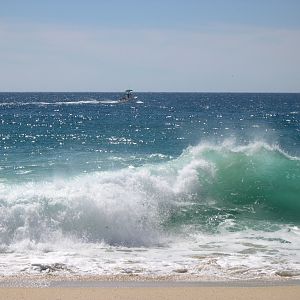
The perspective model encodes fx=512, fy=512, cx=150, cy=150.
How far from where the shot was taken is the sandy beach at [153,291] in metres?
7.82

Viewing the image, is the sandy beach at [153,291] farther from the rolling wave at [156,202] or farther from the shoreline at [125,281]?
the rolling wave at [156,202]

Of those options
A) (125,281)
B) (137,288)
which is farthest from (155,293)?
(125,281)

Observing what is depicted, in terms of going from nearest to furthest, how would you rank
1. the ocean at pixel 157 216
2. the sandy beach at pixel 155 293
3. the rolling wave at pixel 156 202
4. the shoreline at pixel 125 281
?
the sandy beach at pixel 155 293 < the shoreline at pixel 125 281 < the ocean at pixel 157 216 < the rolling wave at pixel 156 202

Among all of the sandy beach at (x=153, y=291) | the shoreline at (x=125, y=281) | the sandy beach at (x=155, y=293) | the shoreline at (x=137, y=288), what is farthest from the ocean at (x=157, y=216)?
the sandy beach at (x=155, y=293)

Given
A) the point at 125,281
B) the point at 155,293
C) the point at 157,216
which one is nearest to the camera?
the point at 155,293

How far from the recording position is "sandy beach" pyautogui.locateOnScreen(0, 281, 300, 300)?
7.82m

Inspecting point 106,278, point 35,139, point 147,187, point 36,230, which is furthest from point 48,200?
point 35,139

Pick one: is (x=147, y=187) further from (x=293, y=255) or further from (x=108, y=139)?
(x=108, y=139)

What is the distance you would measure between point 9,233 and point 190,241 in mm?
4233

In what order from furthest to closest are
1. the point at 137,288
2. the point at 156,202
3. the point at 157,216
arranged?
the point at 156,202 < the point at 157,216 < the point at 137,288

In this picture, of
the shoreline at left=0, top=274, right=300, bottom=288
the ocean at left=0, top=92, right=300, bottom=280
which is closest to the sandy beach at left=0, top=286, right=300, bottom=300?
the shoreline at left=0, top=274, right=300, bottom=288

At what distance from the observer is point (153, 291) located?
808 cm

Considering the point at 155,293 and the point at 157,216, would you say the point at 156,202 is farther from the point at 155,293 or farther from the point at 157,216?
the point at 155,293

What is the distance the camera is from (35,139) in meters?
33.3
